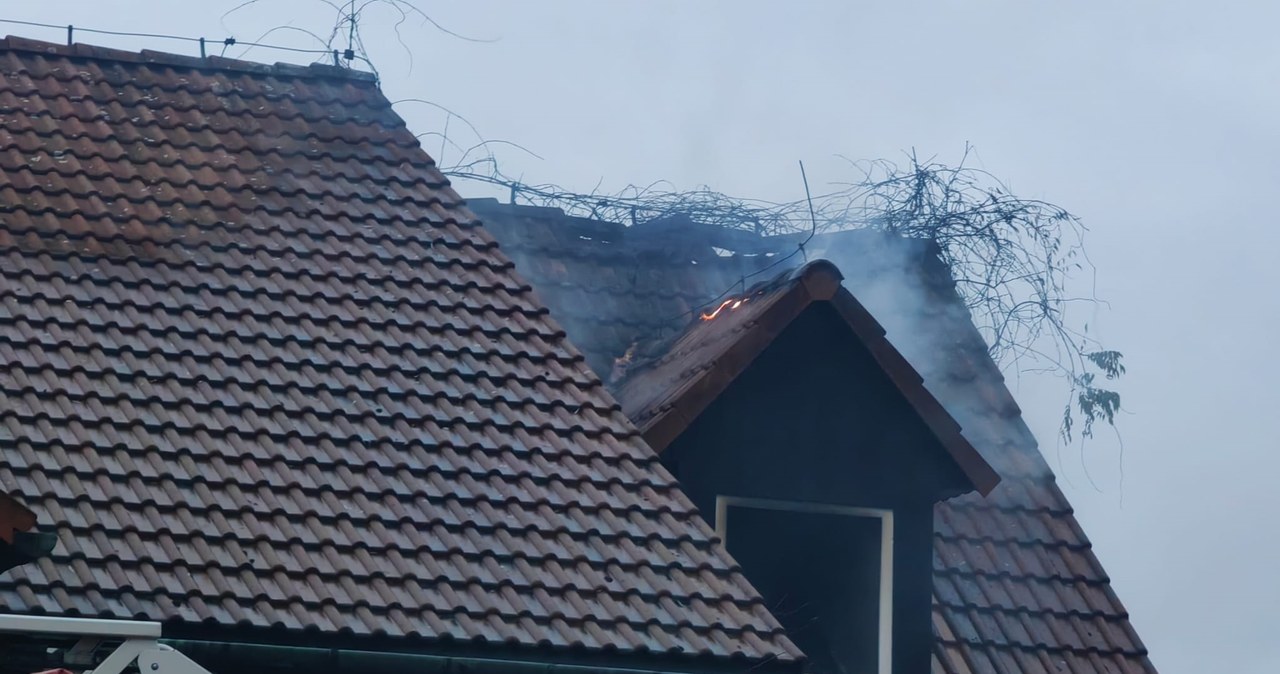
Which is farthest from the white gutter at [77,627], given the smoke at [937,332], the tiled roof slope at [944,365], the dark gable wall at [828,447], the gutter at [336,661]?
the smoke at [937,332]

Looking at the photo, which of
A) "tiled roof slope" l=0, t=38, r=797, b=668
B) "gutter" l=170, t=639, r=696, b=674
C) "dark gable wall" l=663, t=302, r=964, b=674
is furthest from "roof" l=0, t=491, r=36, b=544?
"dark gable wall" l=663, t=302, r=964, b=674

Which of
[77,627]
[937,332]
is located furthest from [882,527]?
[77,627]

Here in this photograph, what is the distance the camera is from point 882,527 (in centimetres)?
915

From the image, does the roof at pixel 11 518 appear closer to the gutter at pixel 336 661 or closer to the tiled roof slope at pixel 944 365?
the gutter at pixel 336 661

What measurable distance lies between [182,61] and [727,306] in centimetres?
354

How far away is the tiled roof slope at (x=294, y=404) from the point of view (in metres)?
7.36

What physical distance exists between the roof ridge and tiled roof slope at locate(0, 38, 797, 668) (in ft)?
0.11

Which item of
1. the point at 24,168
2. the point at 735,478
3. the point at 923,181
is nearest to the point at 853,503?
the point at 735,478

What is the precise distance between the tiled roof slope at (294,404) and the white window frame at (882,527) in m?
0.73

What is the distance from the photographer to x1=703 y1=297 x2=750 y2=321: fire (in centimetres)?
992

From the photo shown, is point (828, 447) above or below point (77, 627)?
above

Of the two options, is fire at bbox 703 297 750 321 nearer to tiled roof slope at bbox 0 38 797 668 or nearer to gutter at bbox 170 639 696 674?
tiled roof slope at bbox 0 38 797 668

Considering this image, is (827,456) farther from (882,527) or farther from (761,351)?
(761,351)

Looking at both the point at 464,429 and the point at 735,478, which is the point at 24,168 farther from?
the point at 735,478
